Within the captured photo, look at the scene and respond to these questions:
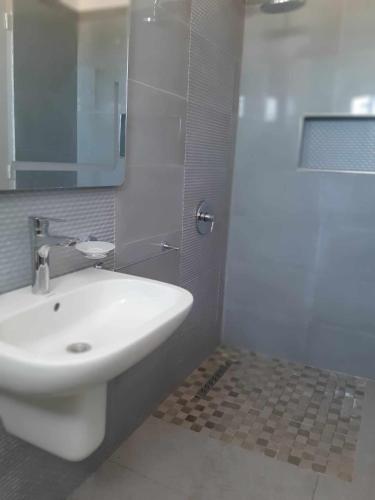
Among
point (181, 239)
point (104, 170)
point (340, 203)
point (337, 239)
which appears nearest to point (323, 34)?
point (340, 203)

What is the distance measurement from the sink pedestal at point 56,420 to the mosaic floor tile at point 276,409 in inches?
35.7

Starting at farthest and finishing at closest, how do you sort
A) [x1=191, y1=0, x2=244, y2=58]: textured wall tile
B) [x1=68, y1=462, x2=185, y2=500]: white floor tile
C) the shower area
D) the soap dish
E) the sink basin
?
the shower area
[x1=191, y1=0, x2=244, y2=58]: textured wall tile
[x1=68, y1=462, x2=185, y2=500]: white floor tile
the soap dish
the sink basin

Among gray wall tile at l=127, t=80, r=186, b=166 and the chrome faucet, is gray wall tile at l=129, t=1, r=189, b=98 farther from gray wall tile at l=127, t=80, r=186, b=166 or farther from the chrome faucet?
the chrome faucet

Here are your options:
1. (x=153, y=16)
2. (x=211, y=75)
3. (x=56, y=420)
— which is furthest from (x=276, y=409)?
(x=153, y=16)

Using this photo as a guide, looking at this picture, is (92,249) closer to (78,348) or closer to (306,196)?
(78,348)

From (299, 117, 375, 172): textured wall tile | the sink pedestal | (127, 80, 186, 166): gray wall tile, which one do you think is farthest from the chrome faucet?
(299, 117, 375, 172): textured wall tile

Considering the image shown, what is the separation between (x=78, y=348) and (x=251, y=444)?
1.10 meters

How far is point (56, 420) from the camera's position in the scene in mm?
1122

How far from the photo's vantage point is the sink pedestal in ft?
A: 3.67

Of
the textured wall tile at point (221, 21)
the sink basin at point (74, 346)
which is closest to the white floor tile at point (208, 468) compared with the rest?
the sink basin at point (74, 346)

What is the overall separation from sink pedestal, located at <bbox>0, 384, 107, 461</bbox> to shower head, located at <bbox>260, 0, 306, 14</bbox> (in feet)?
6.46

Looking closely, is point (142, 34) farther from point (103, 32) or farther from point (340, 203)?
point (340, 203)

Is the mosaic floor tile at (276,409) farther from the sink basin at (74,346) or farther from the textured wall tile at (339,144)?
the textured wall tile at (339,144)

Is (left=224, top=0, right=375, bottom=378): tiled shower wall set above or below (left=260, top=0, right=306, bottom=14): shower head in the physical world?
below
